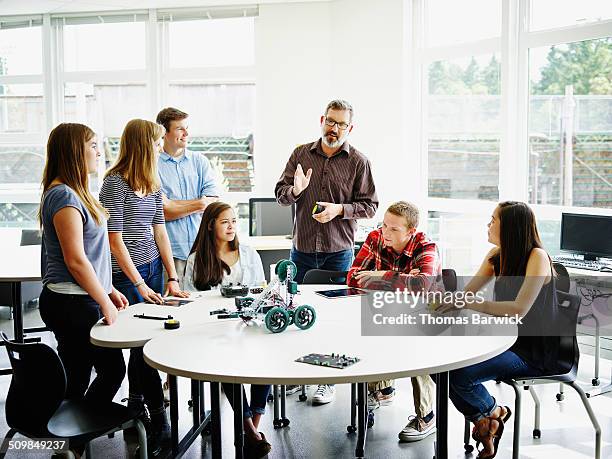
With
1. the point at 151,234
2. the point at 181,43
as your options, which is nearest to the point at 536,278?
the point at 151,234

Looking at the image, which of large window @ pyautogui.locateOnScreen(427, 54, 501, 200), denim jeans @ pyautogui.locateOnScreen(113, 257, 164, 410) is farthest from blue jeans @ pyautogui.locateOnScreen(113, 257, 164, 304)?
large window @ pyautogui.locateOnScreen(427, 54, 501, 200)

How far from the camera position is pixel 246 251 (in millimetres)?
3781

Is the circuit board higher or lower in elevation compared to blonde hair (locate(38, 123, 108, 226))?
lower

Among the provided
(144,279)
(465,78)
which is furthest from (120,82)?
(144,279)

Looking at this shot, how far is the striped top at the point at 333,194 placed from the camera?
4.03 m

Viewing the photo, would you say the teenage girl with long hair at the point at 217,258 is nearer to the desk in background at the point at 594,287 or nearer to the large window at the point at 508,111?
the desk in background at the point at 594,287

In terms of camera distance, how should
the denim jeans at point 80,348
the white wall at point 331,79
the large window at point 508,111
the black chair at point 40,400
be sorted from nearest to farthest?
the black chair at point 40,400
the denim jeans at point 80,348
the large window at point 508,111
the white wall at point 331,79

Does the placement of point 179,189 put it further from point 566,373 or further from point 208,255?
point 566,373

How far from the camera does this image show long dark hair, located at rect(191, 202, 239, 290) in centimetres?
362

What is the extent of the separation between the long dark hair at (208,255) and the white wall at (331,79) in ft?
10.3

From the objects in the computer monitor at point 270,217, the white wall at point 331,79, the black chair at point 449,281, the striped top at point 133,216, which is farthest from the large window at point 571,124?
the striped top at point 133,216

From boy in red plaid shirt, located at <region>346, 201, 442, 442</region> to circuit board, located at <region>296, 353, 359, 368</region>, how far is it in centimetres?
107

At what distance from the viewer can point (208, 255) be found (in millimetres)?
3631

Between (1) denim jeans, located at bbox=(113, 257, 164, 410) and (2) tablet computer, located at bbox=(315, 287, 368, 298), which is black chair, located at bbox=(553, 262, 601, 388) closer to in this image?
(2) tablet computer, located at bbox=(315, 287, 368, 298)
